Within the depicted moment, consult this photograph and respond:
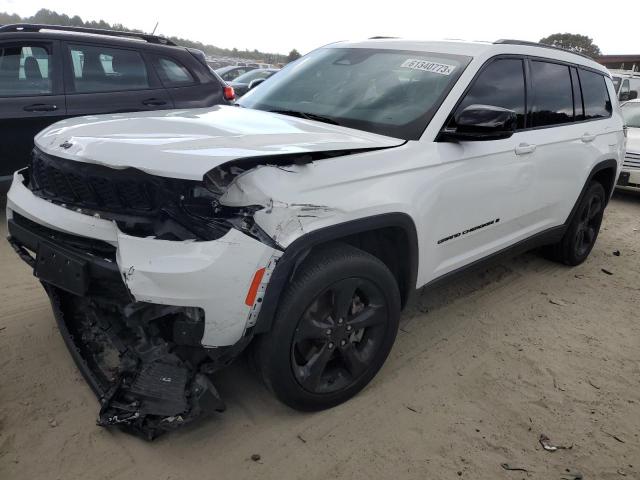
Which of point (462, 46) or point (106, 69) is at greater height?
point (462, 46)

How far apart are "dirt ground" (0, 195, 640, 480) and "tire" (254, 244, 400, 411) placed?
171 mm

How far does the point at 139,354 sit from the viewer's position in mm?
2227

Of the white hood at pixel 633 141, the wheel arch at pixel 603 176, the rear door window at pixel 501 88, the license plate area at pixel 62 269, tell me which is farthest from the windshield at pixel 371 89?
the white hood at pixel 633 141

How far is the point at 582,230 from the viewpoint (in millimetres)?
4676

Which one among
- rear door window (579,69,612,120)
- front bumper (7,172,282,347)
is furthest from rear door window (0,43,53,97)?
rear door window (579,69,612,120)

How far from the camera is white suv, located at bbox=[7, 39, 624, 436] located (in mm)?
1969

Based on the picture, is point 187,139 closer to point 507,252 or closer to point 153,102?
point 507,252

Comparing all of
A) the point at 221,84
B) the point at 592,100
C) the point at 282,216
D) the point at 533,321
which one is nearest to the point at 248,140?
the point at 282,216

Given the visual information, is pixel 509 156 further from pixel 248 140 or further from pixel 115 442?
pixel 115 442

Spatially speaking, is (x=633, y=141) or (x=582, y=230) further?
(x=633, y=141)

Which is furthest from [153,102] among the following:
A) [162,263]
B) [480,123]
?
[162,263]

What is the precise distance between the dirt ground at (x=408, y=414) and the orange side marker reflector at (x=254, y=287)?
0.77 meters

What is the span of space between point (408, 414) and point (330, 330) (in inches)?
25.4

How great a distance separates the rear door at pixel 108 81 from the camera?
198 inches
